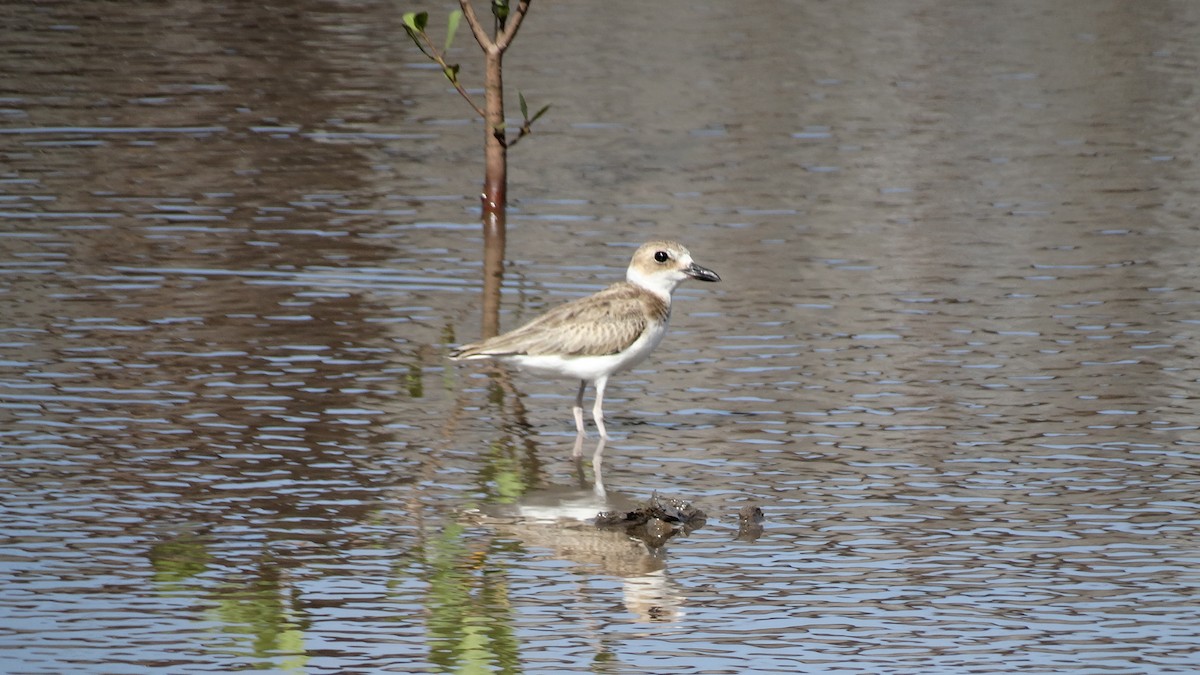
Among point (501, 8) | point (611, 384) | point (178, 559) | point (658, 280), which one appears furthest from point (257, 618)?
point (501, 8)

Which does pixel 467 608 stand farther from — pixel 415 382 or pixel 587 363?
pixel 415 382

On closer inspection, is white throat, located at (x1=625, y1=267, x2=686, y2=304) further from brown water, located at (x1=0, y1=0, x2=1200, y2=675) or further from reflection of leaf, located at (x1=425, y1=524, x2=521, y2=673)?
reflection of leaf, located at (x1=425, y1=524, x2=521, y2=673)

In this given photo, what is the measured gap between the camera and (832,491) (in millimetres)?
11039

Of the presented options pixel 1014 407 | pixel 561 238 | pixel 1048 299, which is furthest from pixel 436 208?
pixel 1014 407

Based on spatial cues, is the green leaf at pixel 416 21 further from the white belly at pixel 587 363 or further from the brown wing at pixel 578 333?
the white belly at pixel 587 363

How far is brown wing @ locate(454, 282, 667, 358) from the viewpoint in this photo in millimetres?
12039

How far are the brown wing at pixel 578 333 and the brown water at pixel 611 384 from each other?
1.89 ft

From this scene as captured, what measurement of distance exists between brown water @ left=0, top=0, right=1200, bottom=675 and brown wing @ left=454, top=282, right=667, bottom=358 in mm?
575

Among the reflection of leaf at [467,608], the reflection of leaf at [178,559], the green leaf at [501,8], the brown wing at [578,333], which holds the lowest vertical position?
the reflection of leaf at [178,559]

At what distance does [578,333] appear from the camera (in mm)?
12070

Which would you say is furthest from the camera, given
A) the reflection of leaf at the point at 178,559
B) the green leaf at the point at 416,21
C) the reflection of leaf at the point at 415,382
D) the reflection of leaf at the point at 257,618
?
the green leaf at the point at 416,21

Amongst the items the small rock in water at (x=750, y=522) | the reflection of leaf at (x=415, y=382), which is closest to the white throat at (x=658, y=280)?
the reflection of leaf at (x=415, y=382)

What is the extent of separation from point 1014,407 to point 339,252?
6587 millimetres

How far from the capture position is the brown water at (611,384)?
29.6 feet
